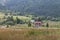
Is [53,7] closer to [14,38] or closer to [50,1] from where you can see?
[50,1]

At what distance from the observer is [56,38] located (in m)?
6.53

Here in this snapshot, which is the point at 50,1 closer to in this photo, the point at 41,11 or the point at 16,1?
the point at 41,11

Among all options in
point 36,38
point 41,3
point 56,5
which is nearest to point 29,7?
point 41,3

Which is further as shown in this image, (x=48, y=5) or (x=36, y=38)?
(x=48, y=5)

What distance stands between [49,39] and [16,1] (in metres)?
106

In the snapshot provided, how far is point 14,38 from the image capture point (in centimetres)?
658

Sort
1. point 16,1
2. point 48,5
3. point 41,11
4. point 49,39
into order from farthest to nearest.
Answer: point 16,1, point 48,5, point 41,11, point 49,39

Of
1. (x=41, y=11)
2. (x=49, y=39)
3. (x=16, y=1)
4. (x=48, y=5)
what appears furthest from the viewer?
(x=16, y=1)

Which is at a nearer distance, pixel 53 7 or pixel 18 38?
pixel 18 38

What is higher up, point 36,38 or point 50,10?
point 36,38

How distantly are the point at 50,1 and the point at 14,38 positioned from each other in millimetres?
90485

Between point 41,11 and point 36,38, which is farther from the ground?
point 36,38

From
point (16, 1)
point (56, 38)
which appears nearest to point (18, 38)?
point (56, 38)

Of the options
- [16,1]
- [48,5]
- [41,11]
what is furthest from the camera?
[16,1]
